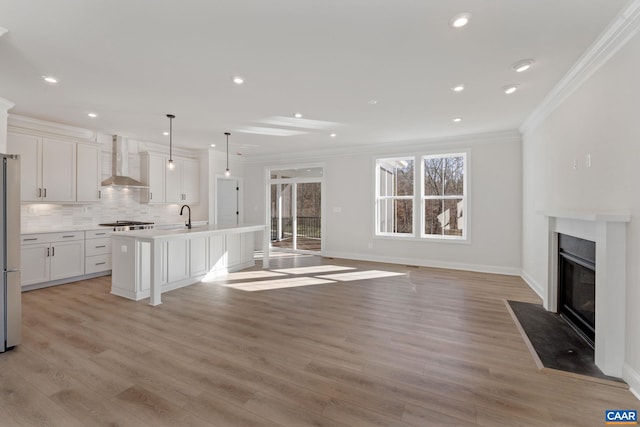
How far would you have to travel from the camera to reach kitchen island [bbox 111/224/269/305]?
3799 millimetres

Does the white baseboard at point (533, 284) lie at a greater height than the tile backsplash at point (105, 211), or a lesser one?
lesser

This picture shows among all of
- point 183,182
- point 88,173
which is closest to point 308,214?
point 183,182

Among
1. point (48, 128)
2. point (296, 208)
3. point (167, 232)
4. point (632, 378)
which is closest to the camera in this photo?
point (632, 378)

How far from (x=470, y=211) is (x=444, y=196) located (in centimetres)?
59

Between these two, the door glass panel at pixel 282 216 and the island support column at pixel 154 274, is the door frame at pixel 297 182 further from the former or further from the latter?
the island support column at pixel 154 274

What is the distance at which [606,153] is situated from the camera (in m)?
2.42

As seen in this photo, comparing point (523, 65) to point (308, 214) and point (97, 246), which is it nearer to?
point (308, 214)

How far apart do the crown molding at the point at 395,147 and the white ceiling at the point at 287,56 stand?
0.81 meters

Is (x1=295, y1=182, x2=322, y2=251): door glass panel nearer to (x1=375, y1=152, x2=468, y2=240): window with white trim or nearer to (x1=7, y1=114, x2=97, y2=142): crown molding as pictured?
(x1=375, y1=152, x2=468, y2=240): window with white trim

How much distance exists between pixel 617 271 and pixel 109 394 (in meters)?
3.80

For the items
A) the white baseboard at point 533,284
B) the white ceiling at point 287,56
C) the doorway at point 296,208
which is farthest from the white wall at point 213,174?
the white baseboard at point 533,284

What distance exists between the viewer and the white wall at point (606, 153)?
6.73ft

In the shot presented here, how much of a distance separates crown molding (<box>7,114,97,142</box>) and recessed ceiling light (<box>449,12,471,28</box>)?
6.06 m

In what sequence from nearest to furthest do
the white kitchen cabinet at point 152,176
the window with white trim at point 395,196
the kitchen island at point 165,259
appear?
1. the kitchen island at point 165,259
2. the white kitchen cabinet at point 152,176
3. the window with white trim at point 395,196
